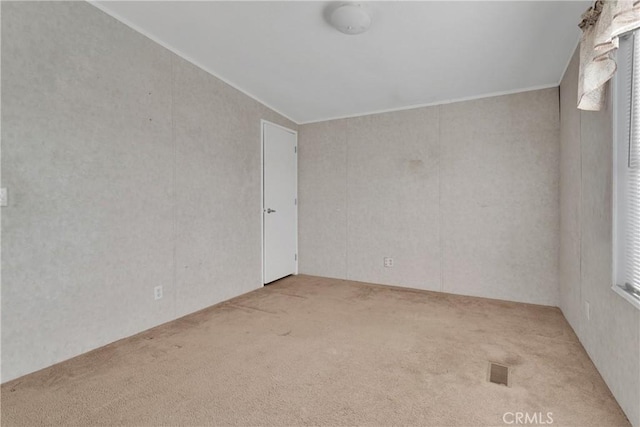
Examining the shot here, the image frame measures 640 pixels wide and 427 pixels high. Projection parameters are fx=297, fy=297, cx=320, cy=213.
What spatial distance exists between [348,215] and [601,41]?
3078 mm

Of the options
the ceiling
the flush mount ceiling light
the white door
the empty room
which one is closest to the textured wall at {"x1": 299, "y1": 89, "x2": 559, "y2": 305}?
the empty room

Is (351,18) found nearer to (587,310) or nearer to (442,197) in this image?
(442,197)

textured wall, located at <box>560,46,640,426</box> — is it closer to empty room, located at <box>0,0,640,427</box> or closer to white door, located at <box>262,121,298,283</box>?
empty room, located at <box>0,0,640,427</box>

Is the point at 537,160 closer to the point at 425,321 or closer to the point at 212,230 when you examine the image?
the point at 425,321

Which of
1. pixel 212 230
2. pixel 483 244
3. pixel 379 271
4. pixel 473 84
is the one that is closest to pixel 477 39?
pixel 473 84

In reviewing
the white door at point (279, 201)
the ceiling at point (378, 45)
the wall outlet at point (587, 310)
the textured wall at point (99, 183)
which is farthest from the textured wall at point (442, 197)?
the textured wall at point (99, 183)

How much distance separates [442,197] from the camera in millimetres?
3641

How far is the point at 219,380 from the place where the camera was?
6.11 feet

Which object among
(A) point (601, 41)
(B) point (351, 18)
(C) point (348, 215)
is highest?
(B) point (351, 18)

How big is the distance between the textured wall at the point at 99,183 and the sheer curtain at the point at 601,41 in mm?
3097

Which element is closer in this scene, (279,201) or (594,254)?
(594,254)

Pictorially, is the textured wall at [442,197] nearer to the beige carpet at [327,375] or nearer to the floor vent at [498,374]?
the beige carpet at [327,375]

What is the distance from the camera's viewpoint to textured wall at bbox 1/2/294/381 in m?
1.89

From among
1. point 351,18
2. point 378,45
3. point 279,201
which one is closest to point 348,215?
point 279,201
